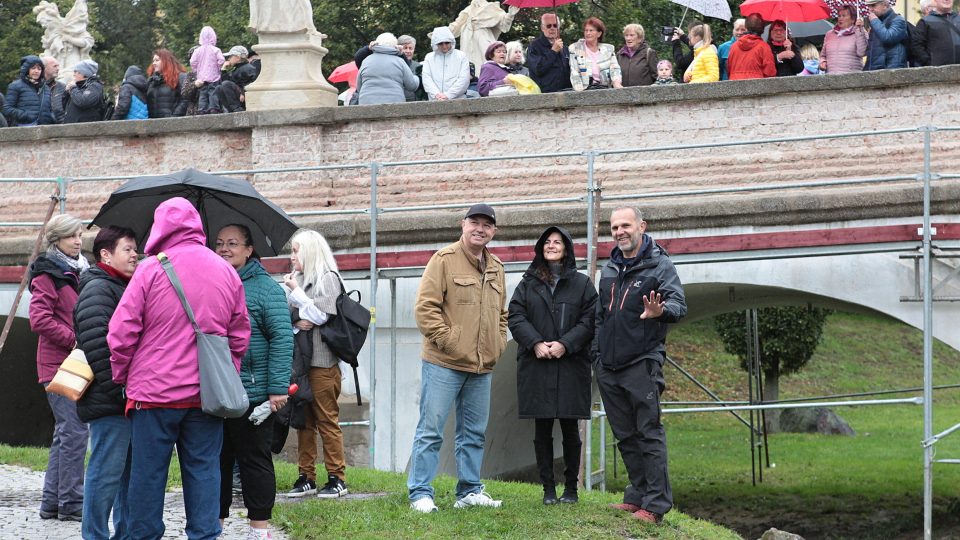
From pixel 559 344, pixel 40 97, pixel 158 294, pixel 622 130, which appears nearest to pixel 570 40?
pixel 40 97

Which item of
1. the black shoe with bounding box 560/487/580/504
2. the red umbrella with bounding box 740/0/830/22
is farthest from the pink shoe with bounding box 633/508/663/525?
the red umbrella with bounding box 740/0/830/22

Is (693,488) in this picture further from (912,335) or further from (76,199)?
(912,335)

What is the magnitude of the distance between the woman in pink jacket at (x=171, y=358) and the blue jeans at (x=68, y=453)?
1.62 meters

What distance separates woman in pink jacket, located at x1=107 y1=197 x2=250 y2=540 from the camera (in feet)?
22.9

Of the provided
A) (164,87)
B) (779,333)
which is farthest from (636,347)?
(779,333)

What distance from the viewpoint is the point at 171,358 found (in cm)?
699

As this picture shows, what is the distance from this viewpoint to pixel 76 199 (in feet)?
50.2

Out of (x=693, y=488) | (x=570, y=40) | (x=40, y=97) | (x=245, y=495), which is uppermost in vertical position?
(x=570, y=40)

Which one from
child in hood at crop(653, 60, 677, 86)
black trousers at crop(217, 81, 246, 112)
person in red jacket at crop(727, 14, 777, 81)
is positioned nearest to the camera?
person in red jacket at crop(727, 14, 777, 81)

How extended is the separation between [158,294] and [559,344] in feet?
8.97

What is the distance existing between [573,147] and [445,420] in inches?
200

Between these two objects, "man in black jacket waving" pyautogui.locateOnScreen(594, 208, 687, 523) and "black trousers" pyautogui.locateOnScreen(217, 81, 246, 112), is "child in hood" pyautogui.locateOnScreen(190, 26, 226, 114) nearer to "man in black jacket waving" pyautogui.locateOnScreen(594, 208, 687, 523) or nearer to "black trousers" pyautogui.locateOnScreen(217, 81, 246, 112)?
"black trousers" pyautogui.locateOnScreen(217, 81, 246, 112)

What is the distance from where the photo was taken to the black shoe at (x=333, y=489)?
9.88 metres

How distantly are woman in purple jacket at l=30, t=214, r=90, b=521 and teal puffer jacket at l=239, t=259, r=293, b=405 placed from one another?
3.91 feet
